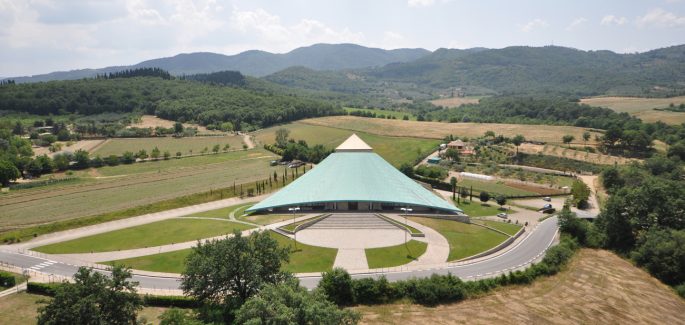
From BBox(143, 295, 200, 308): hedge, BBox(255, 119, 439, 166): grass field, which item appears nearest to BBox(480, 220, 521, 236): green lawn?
BBox(255, 119, 439, 166): grass field

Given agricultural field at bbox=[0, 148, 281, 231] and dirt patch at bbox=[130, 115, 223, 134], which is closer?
agricultural field at bbox=[0, 148, 281, 231]

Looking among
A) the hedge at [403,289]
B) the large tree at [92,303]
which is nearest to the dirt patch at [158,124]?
the hedge at [403,289]

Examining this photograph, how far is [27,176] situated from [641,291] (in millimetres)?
94069

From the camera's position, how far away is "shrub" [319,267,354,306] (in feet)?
109

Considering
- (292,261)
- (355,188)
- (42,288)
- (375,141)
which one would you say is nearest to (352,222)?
(355,188)

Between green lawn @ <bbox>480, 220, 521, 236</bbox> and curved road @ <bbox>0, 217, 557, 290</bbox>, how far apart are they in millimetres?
3037

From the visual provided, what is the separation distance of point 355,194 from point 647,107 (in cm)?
15486

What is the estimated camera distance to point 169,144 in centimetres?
10825

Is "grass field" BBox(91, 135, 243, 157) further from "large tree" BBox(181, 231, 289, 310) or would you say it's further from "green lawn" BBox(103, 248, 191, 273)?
"large tree" BBox(181, 231, 289, 310)

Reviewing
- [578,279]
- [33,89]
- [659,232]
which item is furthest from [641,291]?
[33,89]

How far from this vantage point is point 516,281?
37.0 meters

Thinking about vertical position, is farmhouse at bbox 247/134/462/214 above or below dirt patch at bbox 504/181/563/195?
above

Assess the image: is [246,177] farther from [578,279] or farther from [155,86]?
[155,86]

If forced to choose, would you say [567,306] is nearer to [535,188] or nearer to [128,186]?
[535,188]
